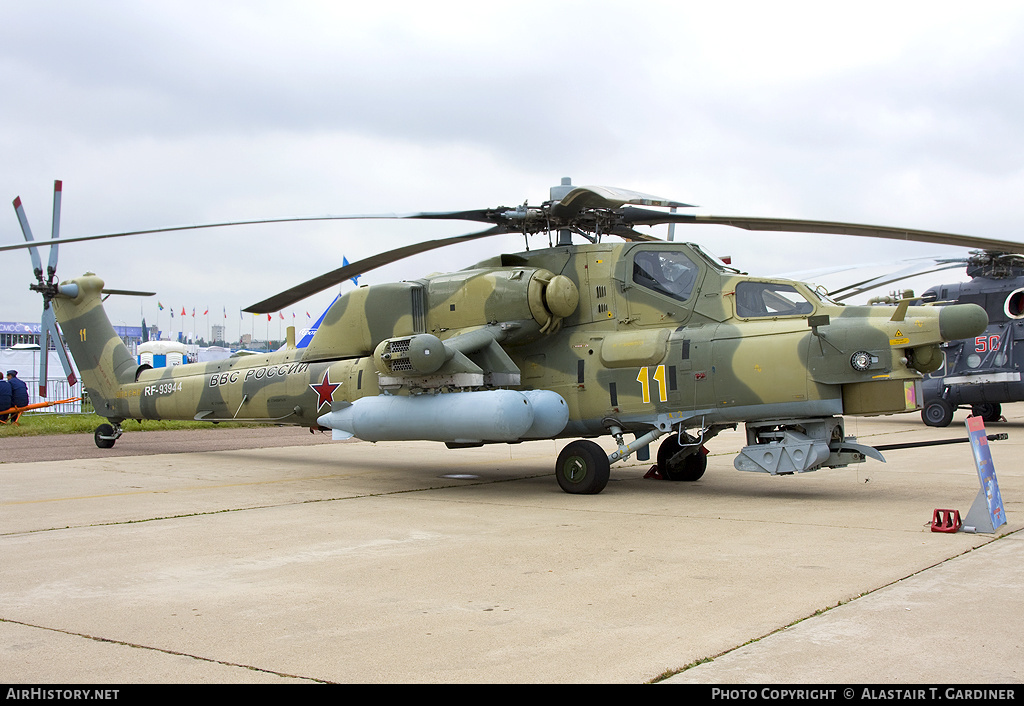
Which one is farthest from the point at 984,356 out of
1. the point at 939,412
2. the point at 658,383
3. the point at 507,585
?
the point at 507,585

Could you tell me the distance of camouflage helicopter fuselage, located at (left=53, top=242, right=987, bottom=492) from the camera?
888 centimetres

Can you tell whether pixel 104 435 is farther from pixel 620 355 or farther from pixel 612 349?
pixel 620 355

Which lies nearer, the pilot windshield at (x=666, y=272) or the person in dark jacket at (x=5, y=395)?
the pilot windshield at (x=666, y=272)

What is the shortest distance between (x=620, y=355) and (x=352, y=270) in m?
3.64

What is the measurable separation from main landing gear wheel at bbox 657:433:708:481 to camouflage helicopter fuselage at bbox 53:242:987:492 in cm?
10

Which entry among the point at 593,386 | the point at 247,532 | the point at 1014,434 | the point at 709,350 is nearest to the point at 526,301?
the point at 593,386

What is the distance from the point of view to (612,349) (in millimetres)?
10086

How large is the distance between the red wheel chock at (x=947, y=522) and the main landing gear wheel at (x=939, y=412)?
16.3m

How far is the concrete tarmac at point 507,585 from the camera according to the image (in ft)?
11.9

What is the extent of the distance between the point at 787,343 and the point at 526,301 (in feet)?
10.0

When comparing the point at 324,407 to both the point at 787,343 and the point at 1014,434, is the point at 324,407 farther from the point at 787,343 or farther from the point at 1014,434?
the point at 1014,434

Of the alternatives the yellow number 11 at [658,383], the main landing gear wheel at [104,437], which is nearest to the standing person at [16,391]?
the main landing gear wheel at [104,437]

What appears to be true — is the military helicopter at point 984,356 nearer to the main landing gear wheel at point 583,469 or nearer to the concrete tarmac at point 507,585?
the concrete tarmac at point 507,585

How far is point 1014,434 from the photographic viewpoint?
1889 centimetres
